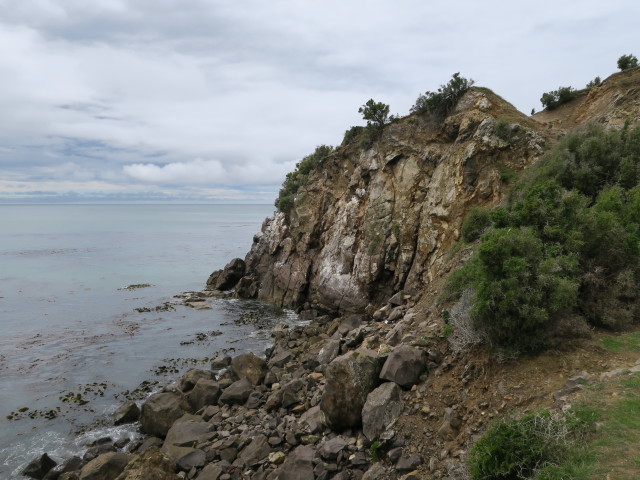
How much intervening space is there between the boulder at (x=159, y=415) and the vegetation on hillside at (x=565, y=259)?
12253mm

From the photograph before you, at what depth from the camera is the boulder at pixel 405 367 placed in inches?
446

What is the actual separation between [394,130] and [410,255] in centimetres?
1036

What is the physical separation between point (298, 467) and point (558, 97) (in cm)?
3172

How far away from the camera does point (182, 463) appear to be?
13.0 metres

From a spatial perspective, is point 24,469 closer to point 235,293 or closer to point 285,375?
point 285,375

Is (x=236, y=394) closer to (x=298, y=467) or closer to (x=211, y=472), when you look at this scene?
(x=211, y=472)

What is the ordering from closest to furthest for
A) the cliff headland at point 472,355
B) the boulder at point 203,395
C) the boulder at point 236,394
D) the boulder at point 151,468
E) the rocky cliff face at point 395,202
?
the cliff headland at point 472,355
the boulder at point 151,468
the boulder at point 236,394
the boulder at point 203,395
the rocky cliff face at point 395,202

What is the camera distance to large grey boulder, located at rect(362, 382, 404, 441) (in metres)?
10.5

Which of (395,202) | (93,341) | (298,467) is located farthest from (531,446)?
(93,341)

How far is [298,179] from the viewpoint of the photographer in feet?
138

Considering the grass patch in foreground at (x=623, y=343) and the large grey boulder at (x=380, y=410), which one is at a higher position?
the grass patch in foreground at (x=623, y=343)

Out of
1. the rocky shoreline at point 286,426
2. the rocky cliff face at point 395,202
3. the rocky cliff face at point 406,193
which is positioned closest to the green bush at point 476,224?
the rocky cliff face at point 406,193

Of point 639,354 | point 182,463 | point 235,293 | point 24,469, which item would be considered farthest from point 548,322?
point 235,293

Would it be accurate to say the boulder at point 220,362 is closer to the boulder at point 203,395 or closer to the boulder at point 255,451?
the boulder at point 203,395
